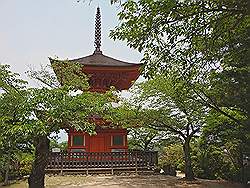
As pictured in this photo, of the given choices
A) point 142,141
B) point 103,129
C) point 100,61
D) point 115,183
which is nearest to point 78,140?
point 103,129

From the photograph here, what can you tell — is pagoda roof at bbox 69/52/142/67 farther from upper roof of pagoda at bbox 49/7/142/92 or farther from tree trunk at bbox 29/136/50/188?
tree trunk at bbox 29/136/50/188

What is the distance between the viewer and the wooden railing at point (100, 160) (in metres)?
18.1

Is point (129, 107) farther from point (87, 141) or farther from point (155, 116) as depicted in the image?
point (87, 141)

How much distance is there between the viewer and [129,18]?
212 inches

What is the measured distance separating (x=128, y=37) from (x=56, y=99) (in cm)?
427

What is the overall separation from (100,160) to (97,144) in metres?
1.49

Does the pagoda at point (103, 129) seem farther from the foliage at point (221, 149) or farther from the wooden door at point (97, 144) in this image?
the foliage at point (221, 149)

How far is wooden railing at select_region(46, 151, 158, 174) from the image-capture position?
59.3 feet

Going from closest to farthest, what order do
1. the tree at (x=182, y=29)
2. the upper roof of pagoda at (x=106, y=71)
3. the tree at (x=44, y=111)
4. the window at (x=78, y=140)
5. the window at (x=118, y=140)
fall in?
the tree at (x=182, y=29), the tree at (x=44, y=111), the window at (x=78, y=140), the window at (x=118, y=140), the upper roof of pagoda at (x=106, y=71)

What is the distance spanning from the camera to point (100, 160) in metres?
18.7

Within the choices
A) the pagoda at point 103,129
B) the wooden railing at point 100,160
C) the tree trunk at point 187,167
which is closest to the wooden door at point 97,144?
the pagoda at point 103,129

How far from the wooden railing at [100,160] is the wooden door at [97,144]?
0.97 metres

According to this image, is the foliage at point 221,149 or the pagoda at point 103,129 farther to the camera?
the pagoda at point 103,129

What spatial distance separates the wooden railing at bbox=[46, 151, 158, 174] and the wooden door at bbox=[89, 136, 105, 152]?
974 millimetres
